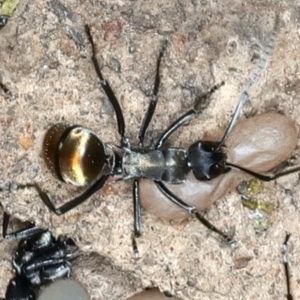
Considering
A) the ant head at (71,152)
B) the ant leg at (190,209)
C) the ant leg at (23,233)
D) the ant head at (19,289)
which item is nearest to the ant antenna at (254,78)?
the ant leg at (190,209)

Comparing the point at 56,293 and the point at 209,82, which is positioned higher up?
the point at 209,82

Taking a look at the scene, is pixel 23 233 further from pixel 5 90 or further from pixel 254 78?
pixel 254 78

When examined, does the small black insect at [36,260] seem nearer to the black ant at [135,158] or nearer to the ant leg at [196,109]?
the black ant at [135,158]

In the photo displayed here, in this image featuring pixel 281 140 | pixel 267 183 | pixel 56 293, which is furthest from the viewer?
pixel 56 293

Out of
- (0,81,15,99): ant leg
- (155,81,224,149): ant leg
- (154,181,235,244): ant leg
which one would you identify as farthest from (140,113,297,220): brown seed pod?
(0,81,15,99): ant leg

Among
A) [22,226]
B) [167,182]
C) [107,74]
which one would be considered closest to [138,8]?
[107,74]

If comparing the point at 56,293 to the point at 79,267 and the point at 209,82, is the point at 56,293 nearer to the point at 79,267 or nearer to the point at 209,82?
the point at 79,267

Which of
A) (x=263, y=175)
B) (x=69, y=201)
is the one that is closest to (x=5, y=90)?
(x=69, y=201)
